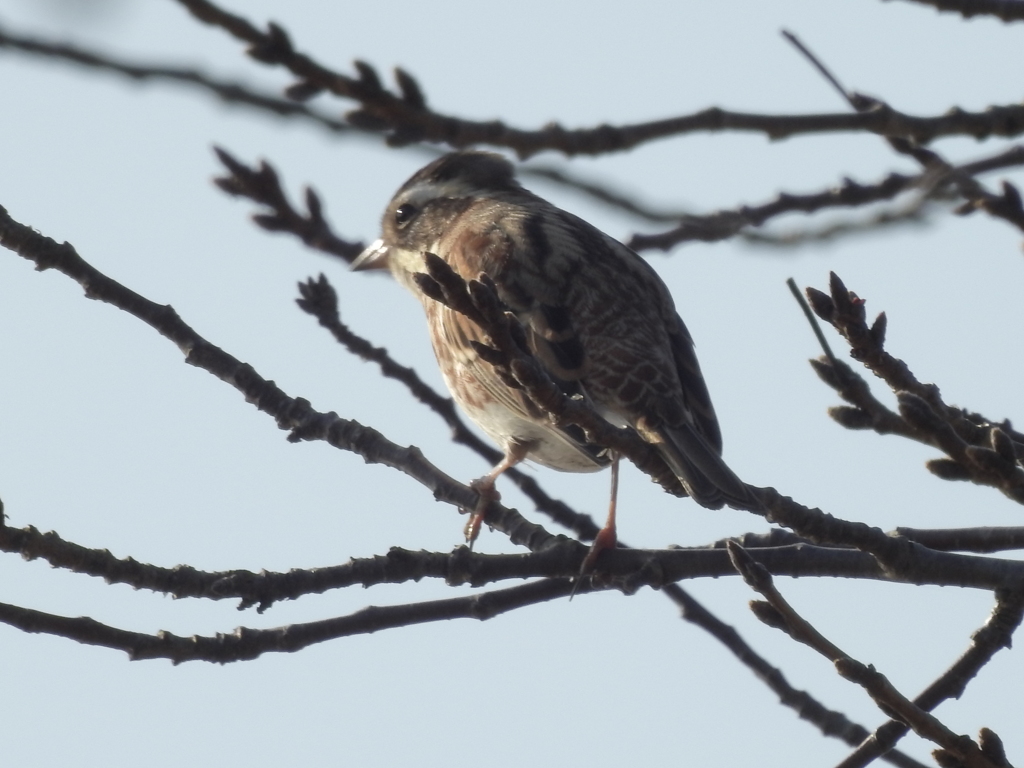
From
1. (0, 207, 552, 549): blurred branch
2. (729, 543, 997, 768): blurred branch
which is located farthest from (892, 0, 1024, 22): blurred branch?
(0, 207, 552, 549): blurred branch

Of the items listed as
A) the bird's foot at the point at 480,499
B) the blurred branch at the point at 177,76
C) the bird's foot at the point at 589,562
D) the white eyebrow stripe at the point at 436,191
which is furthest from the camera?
the white eyebrow stripe at the point at 436,191

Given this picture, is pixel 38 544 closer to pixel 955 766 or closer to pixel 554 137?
pixel 554 137

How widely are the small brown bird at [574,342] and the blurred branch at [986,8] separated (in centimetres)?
171

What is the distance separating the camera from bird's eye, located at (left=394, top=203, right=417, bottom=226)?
28.2 feet

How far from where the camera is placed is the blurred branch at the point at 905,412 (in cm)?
338

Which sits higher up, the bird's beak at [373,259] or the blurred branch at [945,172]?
the bird's beak at [373,259]

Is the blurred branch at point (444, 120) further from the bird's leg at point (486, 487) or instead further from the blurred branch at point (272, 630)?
the bird's leg at point (486, 487)

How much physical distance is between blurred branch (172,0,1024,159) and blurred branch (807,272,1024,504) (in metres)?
0.46

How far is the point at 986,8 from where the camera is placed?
12.2 feet

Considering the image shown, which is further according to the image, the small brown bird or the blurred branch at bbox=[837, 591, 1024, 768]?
the small brown bird

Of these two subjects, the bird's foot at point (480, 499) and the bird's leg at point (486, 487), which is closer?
the bird's foot at point (480, 499)

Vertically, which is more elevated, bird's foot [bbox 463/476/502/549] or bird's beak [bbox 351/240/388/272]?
bird's beak [bbox 351/240/388/272]

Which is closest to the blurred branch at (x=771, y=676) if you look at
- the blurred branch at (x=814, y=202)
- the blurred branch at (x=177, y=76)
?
the blurred branch at (x=814, y=202)

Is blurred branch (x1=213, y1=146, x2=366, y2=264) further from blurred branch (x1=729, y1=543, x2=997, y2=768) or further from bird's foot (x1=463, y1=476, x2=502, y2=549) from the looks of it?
blurred branch (x1=729, y1=543, x2=997, y2=768)
